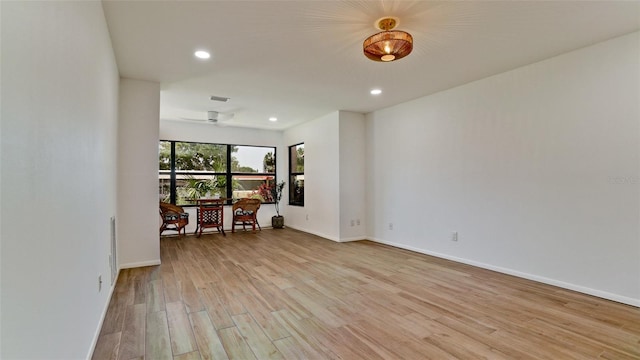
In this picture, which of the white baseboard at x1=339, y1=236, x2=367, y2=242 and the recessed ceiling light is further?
the white baseboard at x1=339, y1=236, x2=367, y2=242

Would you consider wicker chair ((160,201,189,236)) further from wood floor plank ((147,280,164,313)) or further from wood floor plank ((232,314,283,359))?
wood floor plank ((232,314,283,359))

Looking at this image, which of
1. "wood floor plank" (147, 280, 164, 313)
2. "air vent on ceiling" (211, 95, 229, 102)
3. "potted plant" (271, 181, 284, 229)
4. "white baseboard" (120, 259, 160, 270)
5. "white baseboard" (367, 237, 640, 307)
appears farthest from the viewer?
"potted plant" (271, 181, 284, 229)

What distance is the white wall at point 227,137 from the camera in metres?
6.73

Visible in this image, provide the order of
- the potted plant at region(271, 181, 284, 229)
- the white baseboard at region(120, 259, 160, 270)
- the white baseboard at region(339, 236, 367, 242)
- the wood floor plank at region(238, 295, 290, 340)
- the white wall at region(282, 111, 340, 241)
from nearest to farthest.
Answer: the wood floor plank at region(238, 295, 290, 340), the white baseboard at region(120, 259, 160, 270), the white baseboard at region(339, 236, 367, 242), the white wall at region(282, 111, 340, 241), the potted plant at region(271, 181, 284, 229)

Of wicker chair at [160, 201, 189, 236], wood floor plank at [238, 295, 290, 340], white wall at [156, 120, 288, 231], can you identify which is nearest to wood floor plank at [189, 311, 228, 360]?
wood floor plank at [238, 295, 290, 340]

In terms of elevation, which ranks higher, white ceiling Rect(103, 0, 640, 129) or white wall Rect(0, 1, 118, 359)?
white ceiling Rect(103, 0, 640, 129)

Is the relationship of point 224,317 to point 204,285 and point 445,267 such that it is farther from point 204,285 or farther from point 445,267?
point 445,267

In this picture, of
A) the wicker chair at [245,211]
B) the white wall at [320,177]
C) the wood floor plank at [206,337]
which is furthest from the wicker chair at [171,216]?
the wood floor plank at [206,337]

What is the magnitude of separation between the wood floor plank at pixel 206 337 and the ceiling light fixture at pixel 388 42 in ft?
8.54

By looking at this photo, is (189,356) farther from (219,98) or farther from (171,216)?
(171,216)

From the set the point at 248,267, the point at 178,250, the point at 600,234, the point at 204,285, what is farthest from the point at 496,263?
the point at 178,250

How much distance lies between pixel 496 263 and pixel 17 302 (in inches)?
170

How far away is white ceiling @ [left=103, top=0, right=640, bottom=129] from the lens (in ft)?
7.92

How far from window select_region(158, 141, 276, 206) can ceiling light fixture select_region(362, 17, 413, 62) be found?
17.6 ft
